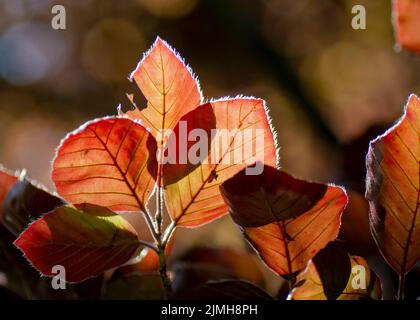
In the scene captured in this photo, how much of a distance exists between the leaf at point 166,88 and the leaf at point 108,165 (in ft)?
0.11

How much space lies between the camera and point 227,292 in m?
0.56

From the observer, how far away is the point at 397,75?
295 cm

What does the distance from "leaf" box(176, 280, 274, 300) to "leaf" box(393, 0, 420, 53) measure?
0.29m

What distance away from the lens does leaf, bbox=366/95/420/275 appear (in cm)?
50

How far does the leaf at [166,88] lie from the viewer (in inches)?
21.5

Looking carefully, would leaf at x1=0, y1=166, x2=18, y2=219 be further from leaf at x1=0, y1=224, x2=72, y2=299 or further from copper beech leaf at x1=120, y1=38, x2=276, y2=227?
copper beech leaf at x1=120, y1=38, x2=276, y2=227

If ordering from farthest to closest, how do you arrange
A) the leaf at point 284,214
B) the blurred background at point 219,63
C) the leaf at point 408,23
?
the blurred background at point 219,63 < the leaf at point 408,23 < the leaf at point 284,214

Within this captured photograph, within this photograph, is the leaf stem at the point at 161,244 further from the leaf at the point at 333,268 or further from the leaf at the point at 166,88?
the leaf at the point at 333,268

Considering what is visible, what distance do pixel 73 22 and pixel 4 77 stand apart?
573mm

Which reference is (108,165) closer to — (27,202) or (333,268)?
(27,202)

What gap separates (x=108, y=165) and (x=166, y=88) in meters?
0.09

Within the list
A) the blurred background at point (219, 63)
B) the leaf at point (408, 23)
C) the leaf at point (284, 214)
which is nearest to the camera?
the leaf at point (284, 214)

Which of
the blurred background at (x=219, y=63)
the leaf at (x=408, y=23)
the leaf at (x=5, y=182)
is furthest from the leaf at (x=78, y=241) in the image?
the blurred background at (x=219, y=63)
